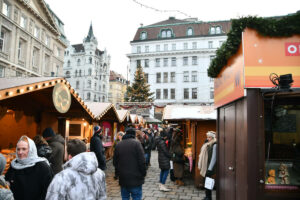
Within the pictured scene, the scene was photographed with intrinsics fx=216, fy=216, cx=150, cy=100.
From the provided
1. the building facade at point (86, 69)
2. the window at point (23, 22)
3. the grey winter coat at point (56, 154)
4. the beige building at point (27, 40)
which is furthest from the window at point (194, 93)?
the grey winter coat at point (56, 154)

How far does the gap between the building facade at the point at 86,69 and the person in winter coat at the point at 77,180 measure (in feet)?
195

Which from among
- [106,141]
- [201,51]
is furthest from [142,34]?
[106,141]

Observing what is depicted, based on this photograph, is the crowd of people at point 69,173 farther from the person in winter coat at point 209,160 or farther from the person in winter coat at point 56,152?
the person in winter coat at point 209,160

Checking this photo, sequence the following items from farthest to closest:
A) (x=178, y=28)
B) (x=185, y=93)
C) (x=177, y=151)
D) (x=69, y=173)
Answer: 1. (x=178, y=28)
2. (x=185, y=93)
3. (x=177, y=151)
4. (x=69, y=173)

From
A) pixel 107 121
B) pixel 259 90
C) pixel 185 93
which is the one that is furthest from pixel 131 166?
pixel 185 93

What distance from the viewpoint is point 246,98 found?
312 cm

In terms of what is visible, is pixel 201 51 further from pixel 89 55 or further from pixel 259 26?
pixel 259 26

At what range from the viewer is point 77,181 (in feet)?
7.36

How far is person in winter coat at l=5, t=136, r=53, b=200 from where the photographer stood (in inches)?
105

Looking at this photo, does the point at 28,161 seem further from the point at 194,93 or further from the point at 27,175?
the point at 194,93

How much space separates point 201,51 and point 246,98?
4243 centimetres

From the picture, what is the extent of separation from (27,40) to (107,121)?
17.0 metres

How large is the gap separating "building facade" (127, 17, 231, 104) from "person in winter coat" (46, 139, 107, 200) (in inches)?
1626

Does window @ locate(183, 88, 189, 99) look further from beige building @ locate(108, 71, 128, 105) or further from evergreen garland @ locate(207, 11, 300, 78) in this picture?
evergreen garland @ locate(207, 11, 300, 78)
